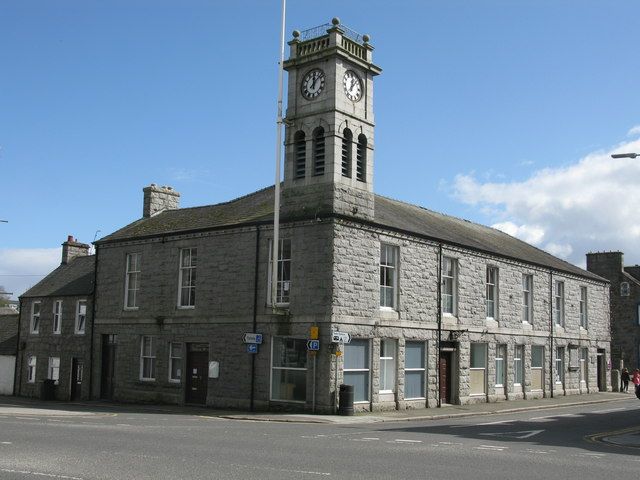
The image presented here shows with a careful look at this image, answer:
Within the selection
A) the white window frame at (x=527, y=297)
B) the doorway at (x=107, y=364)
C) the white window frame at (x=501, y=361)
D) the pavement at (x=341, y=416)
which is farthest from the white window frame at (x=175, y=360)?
the white window frame at (x=527, y=297)

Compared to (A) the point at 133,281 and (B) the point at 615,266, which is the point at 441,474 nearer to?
(A) the point at 133,281

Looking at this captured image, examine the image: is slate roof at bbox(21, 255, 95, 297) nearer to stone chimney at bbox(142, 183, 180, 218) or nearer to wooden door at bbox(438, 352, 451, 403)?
stone chimney at bbox(142, 183, 180, 218)

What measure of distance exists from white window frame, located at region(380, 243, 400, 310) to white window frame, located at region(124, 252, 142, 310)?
10.7m

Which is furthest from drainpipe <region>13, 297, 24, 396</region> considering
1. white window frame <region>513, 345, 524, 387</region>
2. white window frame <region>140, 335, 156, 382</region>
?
white window frame <region>513, 345, 524, 387</region>

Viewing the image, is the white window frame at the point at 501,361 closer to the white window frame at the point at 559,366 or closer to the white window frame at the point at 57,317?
the white window frame at the point at 559,366

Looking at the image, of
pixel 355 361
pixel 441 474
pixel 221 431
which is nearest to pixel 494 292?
pixel 355 361

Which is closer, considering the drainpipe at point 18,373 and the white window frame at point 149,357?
the white window frame at point 149,357

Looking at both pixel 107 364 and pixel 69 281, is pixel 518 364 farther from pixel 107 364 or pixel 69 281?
pixel 69 281

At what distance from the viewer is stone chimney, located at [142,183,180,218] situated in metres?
35.8

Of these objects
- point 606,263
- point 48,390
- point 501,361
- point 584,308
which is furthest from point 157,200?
point 606,263

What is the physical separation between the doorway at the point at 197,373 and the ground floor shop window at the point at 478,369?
10888 millimetres

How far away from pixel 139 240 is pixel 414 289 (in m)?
11.8

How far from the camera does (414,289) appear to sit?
92.5 ft

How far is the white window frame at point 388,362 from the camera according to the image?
87.9 feet
